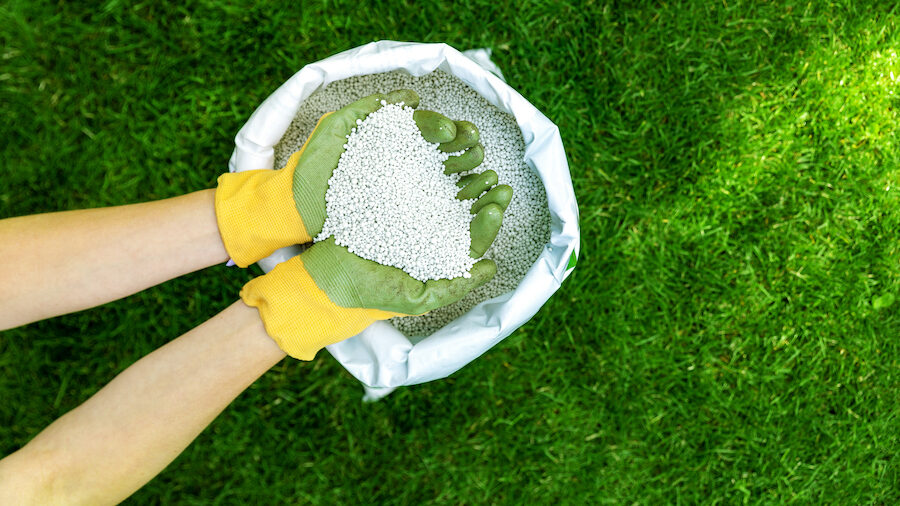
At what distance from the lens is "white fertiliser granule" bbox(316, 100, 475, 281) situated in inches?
33.5

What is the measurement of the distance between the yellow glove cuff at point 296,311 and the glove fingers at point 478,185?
240mm

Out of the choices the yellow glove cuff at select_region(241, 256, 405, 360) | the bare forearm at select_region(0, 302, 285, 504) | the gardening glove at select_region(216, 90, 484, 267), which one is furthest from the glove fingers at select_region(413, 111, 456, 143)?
the bare forearm at select_region(0, 302, 285, 504)

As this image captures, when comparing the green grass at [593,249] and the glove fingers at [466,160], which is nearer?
the glove fingers at [466,160]

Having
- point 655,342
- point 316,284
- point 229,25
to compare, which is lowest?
point 655,342

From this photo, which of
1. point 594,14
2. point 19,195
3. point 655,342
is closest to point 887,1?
point 594,14

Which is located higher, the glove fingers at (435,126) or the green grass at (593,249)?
the glove fingers at (435,126)

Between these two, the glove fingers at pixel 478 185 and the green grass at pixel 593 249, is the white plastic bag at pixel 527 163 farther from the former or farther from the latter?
the green grass at pixel 593 249

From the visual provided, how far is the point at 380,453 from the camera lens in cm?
115

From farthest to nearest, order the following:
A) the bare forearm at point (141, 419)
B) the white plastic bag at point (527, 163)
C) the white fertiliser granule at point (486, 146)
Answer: the white fertiliser granule at point (486, 146), the white plastic bag at point (527, 163), the bare forearm at point (141, 419)

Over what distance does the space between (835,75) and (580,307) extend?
69 cm

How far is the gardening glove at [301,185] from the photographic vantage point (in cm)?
86

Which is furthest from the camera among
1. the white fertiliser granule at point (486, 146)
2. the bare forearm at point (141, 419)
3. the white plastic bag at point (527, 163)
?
the white fertiliser granule at point (486, 146)

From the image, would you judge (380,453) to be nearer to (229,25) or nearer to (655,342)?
(655,342)

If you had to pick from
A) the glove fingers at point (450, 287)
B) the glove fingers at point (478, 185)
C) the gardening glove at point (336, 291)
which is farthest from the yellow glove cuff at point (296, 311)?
the glove fingers at point (478, 185)
